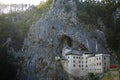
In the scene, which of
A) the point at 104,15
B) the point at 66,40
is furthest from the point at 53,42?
the point at 104,15

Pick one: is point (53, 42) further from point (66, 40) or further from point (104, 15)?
point (104, 15)

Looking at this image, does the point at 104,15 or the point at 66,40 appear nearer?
the point at 66,40

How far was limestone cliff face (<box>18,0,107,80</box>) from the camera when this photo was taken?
194 feet

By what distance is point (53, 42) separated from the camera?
2421 inches

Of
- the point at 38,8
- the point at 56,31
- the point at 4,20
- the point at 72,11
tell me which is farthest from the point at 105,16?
the point at 4,20

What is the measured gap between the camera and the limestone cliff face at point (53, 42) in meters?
59.2

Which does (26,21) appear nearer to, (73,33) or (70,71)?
(73,33)

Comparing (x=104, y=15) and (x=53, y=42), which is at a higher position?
(x=104, y=15)

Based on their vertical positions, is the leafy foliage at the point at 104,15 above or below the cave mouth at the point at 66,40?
above

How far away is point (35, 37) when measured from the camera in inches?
2547

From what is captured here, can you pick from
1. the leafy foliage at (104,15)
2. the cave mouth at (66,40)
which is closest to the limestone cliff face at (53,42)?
the cave mouth at (66,40)

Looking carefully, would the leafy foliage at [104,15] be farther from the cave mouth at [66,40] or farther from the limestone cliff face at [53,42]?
the cave mouth at [66,40]

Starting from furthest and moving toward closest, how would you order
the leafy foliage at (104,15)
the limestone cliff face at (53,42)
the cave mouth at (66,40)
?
the cave mouth at (66,40) → the leafy foliage at (104,15) → the limestone cliff face at (53,42)

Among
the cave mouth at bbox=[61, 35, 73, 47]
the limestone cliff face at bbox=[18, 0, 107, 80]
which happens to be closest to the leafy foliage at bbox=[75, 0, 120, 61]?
the limestone cliff face at bbox=[18, 0, 107, 80]
